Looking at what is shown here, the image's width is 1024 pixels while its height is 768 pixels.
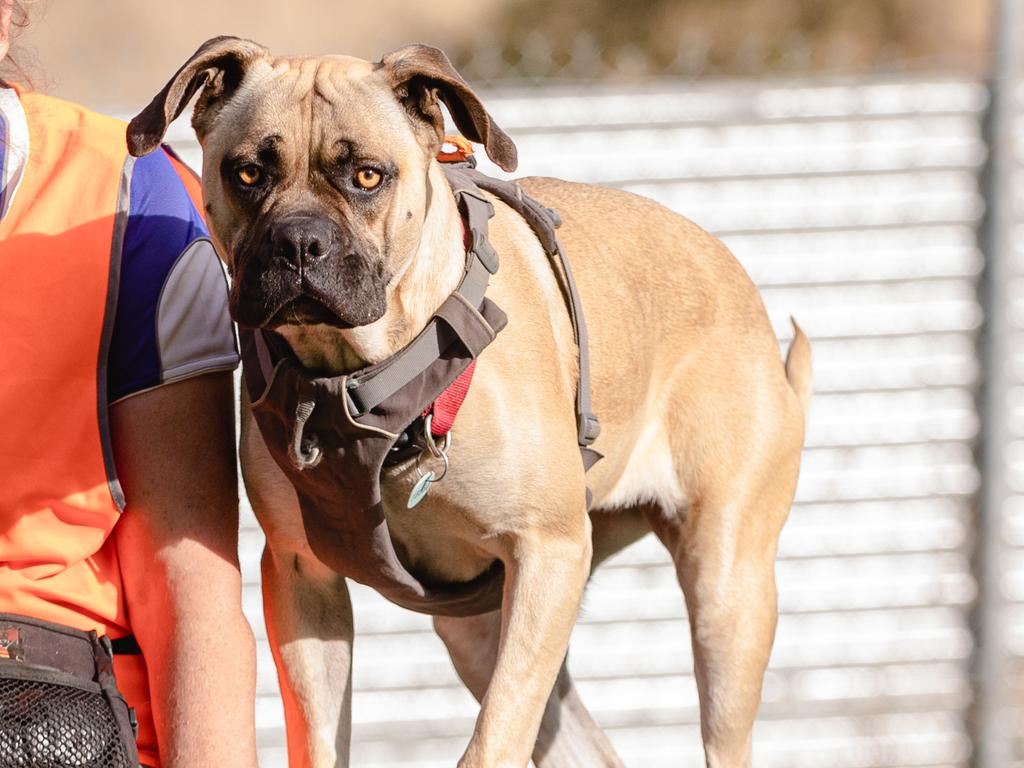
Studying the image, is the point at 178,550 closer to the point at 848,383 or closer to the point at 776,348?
the point at 776,348

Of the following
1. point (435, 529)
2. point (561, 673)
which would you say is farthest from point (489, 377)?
point (561, 673)

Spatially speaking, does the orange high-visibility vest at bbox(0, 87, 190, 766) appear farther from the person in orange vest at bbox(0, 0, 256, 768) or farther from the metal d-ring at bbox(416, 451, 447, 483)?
the metal d-ring at bbox(416, 451, 447, 483)

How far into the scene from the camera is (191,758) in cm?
243

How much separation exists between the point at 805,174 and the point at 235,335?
363 cm

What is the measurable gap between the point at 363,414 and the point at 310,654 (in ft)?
2.08

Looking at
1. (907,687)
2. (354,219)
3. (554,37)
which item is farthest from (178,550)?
(554,37)

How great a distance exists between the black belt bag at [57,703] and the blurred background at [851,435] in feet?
10.9

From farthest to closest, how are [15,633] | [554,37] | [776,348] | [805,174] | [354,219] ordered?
[554,37]
[805,174]
[776,348]
[354,219]
[15,633]

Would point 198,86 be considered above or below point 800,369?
above

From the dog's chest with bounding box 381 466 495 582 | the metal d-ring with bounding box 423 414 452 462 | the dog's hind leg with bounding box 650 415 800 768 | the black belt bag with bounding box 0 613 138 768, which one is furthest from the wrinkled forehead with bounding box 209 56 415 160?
the dog's hind leg with bounding box 650 415 800 768

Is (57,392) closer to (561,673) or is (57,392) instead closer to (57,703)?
(57,703)

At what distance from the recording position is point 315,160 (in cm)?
251

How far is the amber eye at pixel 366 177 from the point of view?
2.53 meters

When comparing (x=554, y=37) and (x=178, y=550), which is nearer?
(x=178, y=550)
